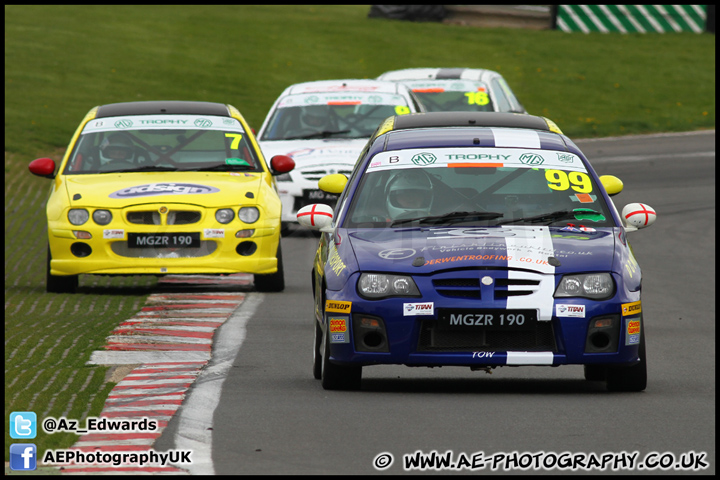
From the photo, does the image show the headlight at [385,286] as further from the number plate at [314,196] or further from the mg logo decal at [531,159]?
the number plate at [314,196]

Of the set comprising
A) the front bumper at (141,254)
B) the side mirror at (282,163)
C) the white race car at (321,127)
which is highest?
the side mirror at (282,163)

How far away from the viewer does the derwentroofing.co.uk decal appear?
45.1ft

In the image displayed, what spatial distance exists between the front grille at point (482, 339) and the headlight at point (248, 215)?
5724 mm

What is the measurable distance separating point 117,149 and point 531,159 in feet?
20.4

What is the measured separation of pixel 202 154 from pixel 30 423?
7.68 m

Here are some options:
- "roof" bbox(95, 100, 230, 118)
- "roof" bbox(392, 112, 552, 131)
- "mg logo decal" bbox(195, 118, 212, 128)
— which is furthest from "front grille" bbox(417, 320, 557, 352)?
"roof" bbox(95, 100, 230, 118)

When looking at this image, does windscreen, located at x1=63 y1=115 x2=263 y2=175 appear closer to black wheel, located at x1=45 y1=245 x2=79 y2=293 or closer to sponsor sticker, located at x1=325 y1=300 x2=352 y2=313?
black wheel, located at x1=45 y1=245 x2=79 y2=293

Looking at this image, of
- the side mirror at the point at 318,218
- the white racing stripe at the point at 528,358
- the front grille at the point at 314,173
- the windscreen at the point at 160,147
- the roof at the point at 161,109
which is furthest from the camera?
the front grille at the point at 314,173

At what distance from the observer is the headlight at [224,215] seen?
13750 millimetres

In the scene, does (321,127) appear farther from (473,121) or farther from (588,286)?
(588,286)

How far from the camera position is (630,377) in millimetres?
8586

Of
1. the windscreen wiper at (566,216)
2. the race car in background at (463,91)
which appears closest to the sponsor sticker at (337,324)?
the windscreen wiper at (566,216)

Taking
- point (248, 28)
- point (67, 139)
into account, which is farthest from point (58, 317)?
point (248, 28)

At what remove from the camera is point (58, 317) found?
40.4ft
